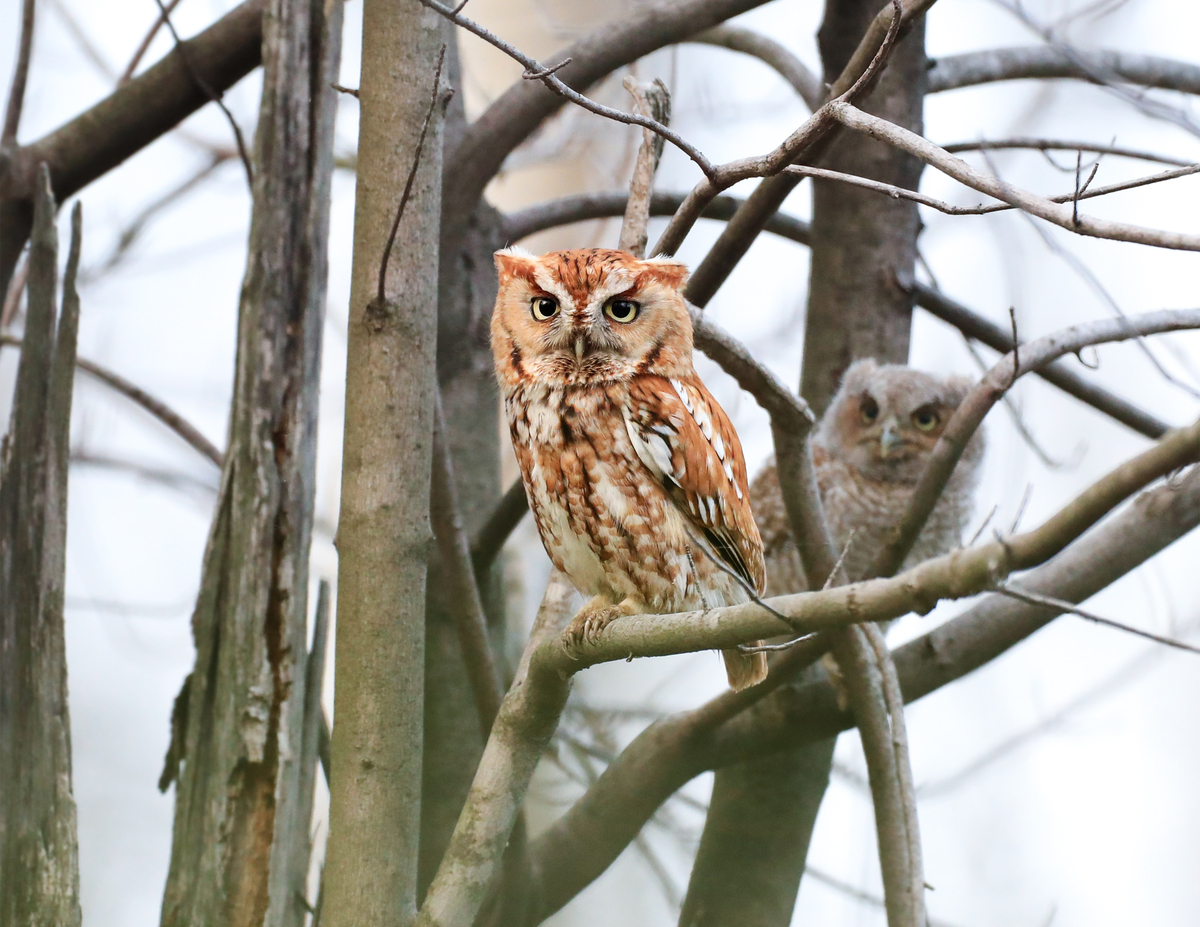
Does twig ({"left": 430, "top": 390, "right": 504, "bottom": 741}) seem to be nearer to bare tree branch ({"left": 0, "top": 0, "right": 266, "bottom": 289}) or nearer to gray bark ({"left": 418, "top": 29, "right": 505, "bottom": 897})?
gray bark ({"left": 418, "top": 29, "right": 505, "bottom": 897})

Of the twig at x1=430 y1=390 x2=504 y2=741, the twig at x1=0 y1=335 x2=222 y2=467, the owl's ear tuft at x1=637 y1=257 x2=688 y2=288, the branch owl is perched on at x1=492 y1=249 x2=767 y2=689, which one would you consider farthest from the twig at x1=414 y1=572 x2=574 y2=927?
the twig at x1=0 y1=335 x2=222 y2=467

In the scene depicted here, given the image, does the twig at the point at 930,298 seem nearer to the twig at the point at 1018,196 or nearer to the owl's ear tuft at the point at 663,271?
the owl's ear tuft at the point at 663,271

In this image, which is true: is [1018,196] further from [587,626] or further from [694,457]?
[587,626]

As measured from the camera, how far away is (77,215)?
6.88ft

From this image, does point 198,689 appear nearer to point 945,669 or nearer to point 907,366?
point 945,669

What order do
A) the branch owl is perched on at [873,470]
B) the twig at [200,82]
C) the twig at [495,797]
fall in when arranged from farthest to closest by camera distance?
the branch owl is perched on at [873,470] < the twig at [200,82] < the twig at [495,797]

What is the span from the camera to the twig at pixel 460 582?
216cm

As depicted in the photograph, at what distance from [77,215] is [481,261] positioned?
966 millimetres

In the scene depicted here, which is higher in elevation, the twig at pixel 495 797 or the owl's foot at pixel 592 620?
the owl's foot at pixel 592 620

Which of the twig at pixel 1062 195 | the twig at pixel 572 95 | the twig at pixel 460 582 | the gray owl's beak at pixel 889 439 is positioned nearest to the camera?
the twig at pixel 1062 195

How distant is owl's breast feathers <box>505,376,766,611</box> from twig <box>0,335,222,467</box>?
101 cm

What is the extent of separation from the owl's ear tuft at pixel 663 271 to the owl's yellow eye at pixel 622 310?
0.06 meters

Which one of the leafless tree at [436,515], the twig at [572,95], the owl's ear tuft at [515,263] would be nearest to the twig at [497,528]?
the leafless tree at [436,515]

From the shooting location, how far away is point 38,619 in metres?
2.05
